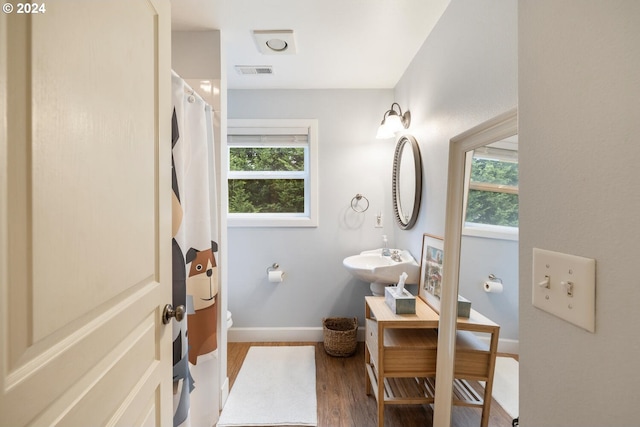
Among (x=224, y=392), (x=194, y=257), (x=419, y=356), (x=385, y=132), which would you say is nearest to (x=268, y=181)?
(x=385, y=132)

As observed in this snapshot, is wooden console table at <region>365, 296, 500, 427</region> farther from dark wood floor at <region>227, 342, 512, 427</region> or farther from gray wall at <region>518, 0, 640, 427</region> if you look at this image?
gray wall at <region>518, 0, 640, 427</region>

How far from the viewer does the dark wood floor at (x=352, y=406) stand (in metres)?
1.52

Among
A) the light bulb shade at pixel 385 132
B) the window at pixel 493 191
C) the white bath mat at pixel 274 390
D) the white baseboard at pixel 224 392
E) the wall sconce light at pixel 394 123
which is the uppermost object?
the wall sconce light at pixel 394 123

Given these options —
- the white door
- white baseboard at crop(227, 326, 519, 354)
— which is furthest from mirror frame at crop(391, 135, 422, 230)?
the white door

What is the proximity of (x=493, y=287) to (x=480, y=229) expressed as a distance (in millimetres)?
247

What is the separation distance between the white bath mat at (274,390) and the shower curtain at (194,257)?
0.66 feet

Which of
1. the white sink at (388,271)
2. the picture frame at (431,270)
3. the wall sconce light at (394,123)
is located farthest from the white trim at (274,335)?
the wall sconce light at (394,123)

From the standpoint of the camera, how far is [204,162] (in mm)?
1386

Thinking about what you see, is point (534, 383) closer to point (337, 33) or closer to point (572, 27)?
point (572, 27)

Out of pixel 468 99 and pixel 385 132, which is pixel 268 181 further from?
pixel 468 99

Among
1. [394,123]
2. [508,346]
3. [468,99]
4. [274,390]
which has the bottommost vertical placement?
[274,390]

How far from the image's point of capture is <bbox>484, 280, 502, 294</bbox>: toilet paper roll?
3.11ft

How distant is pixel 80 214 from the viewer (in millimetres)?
521

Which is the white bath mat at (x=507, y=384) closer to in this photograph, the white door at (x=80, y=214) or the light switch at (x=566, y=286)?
the light switch at (x=566, y=286)
